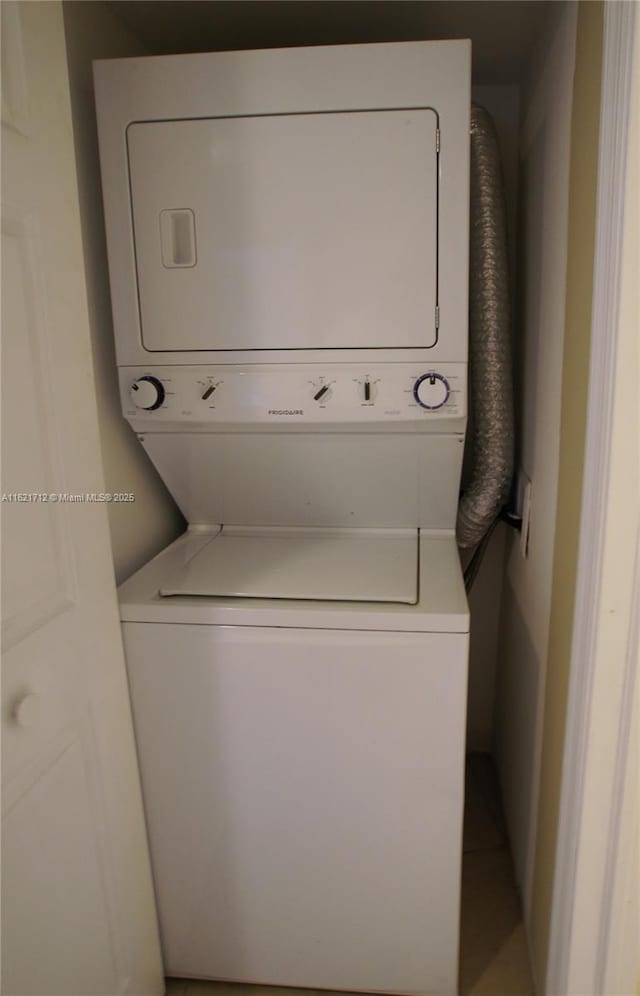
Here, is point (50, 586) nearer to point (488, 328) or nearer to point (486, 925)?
point (488, 328)

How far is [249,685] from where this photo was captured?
1.22 meters

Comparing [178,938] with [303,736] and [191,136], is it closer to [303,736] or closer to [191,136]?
[303,736]

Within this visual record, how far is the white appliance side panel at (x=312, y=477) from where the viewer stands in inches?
54.9

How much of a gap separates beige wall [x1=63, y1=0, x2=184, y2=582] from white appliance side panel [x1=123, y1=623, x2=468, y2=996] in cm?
29

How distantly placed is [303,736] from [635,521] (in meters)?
0.71

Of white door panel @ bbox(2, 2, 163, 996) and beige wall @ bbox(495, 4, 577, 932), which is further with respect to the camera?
beige wall @ bbox(495, 4, 577, 932)

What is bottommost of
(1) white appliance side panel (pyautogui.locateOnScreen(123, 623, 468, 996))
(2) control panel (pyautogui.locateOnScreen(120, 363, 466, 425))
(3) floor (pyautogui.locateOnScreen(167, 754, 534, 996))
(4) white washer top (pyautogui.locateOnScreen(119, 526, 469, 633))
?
(3) floor (pyautogui.locateOnScreen(167, 754, 534, 996))

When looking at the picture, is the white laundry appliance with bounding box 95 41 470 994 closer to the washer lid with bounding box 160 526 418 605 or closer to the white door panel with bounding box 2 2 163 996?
the washer lid with bounding box 160 526 418 605

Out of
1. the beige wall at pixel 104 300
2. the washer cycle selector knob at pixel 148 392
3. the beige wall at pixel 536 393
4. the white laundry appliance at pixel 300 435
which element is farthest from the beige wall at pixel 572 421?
the beige wall at pixel 104 300

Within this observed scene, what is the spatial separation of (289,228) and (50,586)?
Answer: 783 millimetres

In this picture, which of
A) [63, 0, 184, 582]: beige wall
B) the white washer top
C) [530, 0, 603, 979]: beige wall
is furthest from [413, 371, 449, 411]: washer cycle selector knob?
[63, 0, 184, 582]: beige wall

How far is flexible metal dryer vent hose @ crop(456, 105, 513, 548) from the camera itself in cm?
142

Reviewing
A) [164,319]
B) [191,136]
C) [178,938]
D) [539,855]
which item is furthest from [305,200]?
[178,938]

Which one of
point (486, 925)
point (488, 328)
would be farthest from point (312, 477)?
point (486, 925)
